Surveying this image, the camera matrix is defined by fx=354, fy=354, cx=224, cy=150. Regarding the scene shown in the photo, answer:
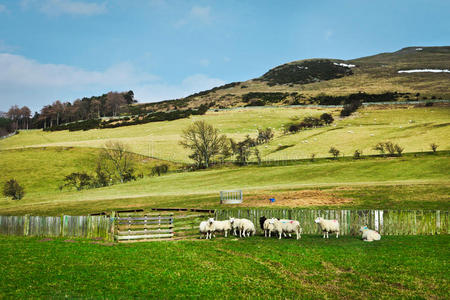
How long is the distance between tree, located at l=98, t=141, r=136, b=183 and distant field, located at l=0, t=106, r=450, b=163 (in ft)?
22.7

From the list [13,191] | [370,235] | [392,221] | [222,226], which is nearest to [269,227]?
[222,226]

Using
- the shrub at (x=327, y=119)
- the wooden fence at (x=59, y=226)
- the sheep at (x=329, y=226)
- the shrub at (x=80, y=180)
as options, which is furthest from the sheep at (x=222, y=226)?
the shrub at (x=327, y=119)

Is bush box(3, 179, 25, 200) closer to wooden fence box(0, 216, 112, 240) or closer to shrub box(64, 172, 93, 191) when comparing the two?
shrub box(64, 172, 93, 191)

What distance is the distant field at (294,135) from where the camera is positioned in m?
90.2

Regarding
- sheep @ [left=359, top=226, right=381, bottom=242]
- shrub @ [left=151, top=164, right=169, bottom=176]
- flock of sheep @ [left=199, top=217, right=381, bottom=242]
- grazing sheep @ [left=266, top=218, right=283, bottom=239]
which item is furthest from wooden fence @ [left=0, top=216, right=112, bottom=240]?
shrub @ [left=151, top=164, right=169, bottom=176]

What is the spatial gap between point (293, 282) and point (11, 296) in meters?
10.5

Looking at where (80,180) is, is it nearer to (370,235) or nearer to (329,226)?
(329,226)

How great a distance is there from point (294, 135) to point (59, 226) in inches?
3837

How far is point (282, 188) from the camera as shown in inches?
1998

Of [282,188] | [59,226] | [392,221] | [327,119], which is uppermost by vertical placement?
[327,119]

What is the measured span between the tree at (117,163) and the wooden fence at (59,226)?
55.6 m

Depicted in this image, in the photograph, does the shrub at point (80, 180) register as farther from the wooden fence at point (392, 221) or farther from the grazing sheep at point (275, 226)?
the wooden fence at point (392, 221)

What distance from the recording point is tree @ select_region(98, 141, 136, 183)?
88650 millimetres

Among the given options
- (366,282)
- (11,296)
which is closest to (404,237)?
(366,282)
